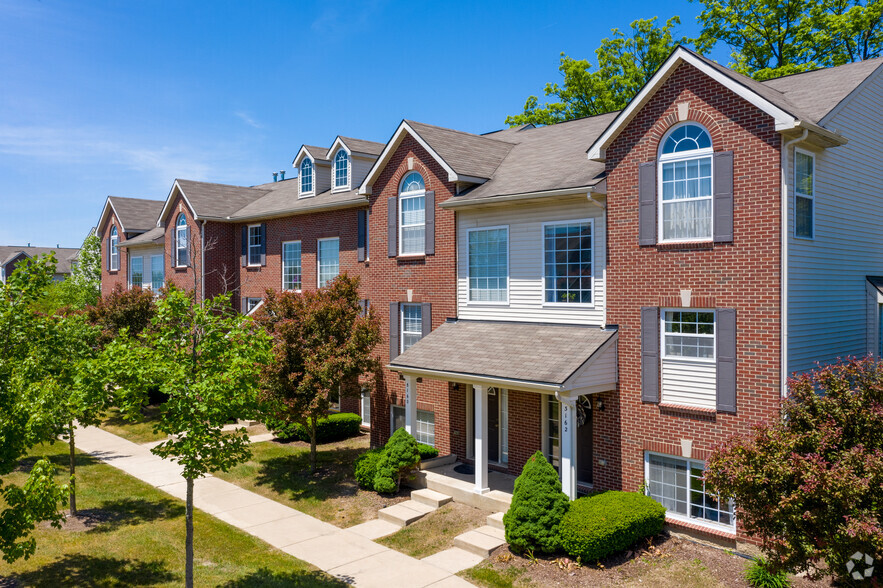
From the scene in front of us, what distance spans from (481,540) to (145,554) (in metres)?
7.01

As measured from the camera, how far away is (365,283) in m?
23.2

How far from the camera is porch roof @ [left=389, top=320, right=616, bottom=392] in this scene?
580 inches

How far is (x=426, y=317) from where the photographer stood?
2025cm

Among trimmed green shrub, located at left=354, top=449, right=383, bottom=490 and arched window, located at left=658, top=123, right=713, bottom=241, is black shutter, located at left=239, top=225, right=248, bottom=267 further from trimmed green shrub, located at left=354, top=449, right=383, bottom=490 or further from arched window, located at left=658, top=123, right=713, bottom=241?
arched window, located at left=658, top=123, right=713, bottom=241

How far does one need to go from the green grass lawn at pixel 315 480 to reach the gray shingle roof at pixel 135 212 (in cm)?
2094

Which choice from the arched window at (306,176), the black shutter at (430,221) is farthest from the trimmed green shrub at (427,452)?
the arched window at (306,176)

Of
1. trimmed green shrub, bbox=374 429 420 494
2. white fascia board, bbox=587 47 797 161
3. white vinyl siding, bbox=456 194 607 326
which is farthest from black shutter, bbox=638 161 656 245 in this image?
trimmed green shrub, bbox=374 429 420 494

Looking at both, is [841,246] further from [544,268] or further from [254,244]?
[254,244]

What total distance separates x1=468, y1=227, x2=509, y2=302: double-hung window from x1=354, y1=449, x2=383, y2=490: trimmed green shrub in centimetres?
533

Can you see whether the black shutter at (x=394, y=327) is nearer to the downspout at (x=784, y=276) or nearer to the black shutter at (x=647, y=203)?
A: the black shutter at (x=647, y=203)

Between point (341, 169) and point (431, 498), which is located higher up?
point (341, 169)

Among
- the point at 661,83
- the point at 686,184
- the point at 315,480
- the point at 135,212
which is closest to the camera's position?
the point at 686,184

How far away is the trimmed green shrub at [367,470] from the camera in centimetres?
1788

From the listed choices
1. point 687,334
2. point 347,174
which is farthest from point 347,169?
point 687,334
